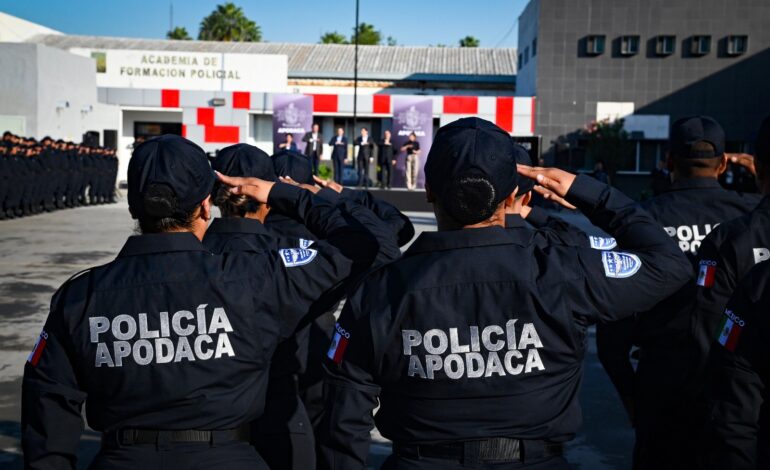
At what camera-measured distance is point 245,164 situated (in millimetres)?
3309

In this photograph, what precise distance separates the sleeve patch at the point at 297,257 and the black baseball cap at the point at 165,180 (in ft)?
0.94

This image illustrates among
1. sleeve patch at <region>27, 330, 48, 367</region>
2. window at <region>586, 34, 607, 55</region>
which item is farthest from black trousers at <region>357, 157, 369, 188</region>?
sleeve patch at <region>27, 330, 48, 367</region>

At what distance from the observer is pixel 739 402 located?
6.93ft

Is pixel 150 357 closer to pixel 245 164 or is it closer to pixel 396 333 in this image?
pixel 396 333

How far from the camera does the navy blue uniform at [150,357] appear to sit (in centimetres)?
216

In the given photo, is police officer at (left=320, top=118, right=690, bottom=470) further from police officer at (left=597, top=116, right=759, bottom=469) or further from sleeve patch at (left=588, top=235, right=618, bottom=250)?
police officer at (left=597, top=116, right=759, bottom=469)

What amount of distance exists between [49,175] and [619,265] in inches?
758

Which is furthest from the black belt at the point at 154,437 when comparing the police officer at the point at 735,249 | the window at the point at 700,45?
the window at the point at 700,45

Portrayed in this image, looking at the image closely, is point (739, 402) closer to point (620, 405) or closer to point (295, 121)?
point (620, 405)

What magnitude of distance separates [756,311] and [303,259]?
3.98 feet

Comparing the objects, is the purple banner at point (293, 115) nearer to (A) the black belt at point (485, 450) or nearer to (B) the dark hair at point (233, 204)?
(B) the dark hair at point (233, 204)

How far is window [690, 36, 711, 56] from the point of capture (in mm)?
31688

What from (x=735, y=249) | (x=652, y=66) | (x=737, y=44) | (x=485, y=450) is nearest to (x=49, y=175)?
(x=735, y=249)

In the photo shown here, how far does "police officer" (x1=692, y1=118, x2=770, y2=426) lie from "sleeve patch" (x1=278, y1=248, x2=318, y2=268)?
50.9 inches
